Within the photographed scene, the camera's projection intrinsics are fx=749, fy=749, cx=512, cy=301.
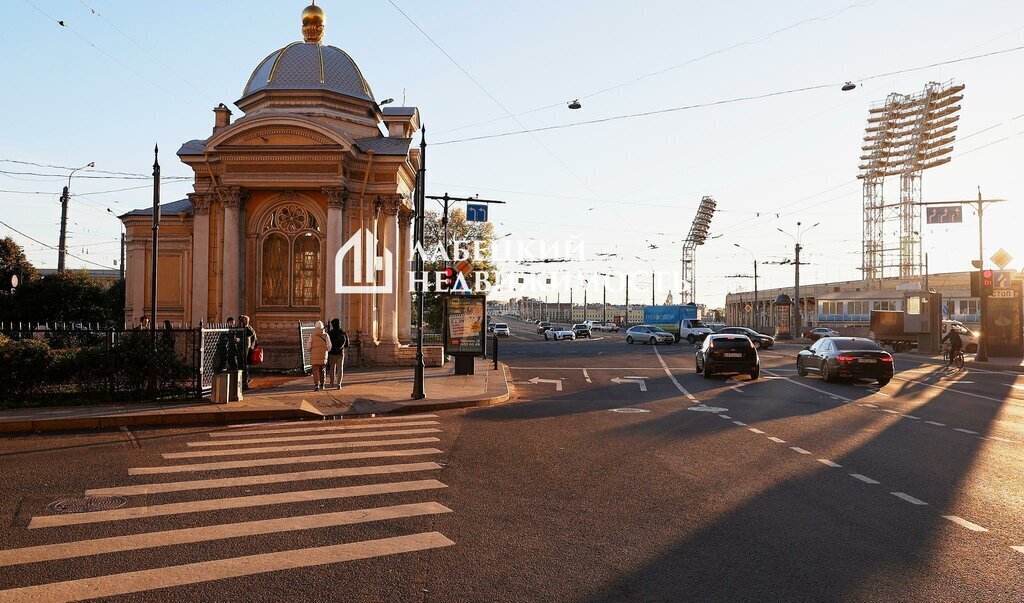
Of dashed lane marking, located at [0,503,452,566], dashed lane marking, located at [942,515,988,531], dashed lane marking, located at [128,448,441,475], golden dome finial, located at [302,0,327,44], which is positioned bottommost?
dashed lane marking, located at [128,448,441,475]

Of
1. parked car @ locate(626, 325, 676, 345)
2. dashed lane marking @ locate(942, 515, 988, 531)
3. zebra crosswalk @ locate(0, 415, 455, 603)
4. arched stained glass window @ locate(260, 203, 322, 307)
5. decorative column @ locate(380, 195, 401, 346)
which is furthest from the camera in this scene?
parked car @ locate(626, 325, 676, 345)

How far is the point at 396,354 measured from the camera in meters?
27.2

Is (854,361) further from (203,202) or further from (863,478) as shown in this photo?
(203,202)

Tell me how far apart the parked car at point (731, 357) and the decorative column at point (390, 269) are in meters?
11.2

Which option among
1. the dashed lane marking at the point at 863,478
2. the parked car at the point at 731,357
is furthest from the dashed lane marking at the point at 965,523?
the parked car at the point at 731,357

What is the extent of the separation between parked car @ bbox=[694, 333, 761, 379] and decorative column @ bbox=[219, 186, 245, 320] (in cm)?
1639

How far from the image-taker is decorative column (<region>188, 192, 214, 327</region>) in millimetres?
27219

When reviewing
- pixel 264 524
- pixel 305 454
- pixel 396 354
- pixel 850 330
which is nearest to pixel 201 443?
pixel 305 454

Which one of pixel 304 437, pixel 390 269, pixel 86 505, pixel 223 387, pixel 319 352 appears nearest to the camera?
pixel 86 505

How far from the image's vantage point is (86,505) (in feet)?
23.9

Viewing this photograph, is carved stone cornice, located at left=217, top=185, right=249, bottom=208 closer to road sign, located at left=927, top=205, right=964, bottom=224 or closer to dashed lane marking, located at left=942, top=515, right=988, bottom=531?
dashed lane marking, located at left=942, top=515, right=988, bottom=531

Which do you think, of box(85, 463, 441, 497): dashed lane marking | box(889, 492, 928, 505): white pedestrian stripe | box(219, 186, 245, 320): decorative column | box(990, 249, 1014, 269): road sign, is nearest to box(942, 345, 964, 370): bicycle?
box(990, 249, 1014, 269): road sign

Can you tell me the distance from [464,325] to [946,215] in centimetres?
2835

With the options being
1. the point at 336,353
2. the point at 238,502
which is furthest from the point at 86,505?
the point at 336,353
